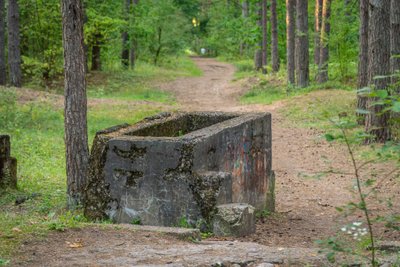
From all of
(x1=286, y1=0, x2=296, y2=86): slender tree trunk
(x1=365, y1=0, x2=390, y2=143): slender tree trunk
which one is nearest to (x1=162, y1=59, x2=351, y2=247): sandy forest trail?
(x1=365, y1=0, x2=390, y2=143): slender tree trunk

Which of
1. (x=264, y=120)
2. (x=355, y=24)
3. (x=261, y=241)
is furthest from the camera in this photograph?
(x=355, y=24)

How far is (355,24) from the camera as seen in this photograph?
87.1 ft

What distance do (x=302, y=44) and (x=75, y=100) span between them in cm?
1664

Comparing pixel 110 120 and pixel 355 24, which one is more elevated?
pixel 355 24

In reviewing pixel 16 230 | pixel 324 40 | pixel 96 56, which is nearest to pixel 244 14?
pixel 96 56

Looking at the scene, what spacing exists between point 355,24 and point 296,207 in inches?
647

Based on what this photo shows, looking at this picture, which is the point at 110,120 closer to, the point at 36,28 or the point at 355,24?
the point at 36,28

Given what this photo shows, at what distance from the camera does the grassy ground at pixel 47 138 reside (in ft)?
24.0

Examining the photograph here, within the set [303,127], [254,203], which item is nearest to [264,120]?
[254,203]

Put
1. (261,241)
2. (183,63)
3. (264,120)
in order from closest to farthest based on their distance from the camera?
1. (261,241)
2. (264,120)
3. (183,63)

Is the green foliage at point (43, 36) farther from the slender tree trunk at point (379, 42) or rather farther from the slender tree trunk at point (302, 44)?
the slender tree trunk at point (379, 42)

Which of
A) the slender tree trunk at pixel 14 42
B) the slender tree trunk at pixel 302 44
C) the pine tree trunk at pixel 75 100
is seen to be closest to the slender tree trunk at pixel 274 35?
the slender tree trunk at pixel 302 44

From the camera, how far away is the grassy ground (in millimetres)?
7320

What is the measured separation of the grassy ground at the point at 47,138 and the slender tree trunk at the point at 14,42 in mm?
1920
